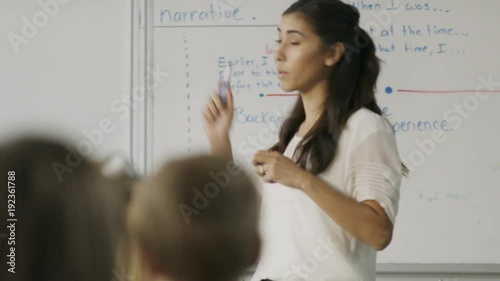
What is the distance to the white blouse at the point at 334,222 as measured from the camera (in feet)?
3.89

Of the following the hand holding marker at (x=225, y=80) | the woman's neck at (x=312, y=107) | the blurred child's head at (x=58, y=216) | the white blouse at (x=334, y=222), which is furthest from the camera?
the hand holding marker at (x=225, y=80)

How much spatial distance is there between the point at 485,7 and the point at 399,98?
0.35m

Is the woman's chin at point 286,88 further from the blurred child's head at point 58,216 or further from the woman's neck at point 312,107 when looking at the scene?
the blurred child's head at point 58,216

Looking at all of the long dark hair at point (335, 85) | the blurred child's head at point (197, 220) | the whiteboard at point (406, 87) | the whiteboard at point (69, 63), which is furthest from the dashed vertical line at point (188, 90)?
the blurred child's head at point (197, 220)

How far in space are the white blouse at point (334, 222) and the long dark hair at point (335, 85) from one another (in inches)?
1.1

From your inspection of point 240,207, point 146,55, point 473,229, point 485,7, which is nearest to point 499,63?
point 485,7

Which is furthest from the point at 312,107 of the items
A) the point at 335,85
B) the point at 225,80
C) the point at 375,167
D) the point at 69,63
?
the point at 69,63

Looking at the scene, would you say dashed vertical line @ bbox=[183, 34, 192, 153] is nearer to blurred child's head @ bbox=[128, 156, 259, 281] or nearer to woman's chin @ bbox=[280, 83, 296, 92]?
woman's chin @ bbox=[280, 83, 296, 92]

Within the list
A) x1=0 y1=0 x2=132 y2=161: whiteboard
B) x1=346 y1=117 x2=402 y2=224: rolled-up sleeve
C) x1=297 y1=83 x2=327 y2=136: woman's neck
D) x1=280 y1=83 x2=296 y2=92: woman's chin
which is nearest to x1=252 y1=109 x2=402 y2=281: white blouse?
x1=346 y1=117 x2=402 y2=224: rolled-up sleeve

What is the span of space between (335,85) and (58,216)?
3.26 feet

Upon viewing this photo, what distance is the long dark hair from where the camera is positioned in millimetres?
1283

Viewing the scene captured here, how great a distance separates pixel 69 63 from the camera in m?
1.83

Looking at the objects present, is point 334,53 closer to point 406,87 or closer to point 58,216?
point 406,87

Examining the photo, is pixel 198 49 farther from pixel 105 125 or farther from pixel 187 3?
pixel 105 125
